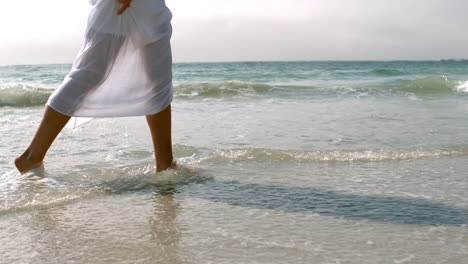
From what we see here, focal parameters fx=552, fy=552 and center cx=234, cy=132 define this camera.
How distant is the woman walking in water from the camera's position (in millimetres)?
3039

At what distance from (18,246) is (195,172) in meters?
1.43

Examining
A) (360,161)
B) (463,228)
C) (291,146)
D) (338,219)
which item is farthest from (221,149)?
(463,228)

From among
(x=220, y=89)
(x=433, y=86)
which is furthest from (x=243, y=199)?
(x=433, y=86)

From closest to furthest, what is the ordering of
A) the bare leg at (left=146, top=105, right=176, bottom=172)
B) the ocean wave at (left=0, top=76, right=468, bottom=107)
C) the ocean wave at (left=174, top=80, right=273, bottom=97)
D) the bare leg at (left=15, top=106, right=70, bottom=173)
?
the bare leg at (left=15, top=106, right=70, bottom=173), the bare leg at (left=146, top=105, right=176, bottom=172), the ocean wave at (left=0, top=76, right=468, bottom=107), the ocean wave at (left=174, top=80, right=273, bottom=97)

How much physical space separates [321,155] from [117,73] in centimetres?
153

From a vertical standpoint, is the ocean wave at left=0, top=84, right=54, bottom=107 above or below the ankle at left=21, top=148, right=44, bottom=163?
below

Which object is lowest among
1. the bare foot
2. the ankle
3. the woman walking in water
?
the bare foot

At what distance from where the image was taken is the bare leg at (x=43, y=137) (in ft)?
10.3

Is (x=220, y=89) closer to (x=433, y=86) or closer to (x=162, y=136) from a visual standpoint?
(x=433, y=86)

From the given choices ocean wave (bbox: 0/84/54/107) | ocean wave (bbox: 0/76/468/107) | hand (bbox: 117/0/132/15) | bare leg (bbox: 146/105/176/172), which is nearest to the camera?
hand (bbox: 117/0/132/15)

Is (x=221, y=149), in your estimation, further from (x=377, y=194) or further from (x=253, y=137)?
(x=377, y=194)

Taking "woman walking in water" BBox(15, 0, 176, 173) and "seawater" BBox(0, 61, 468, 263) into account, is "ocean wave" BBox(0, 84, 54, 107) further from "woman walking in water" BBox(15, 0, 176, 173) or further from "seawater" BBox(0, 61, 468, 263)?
"woman walking in water" BBox(15, 0, 176, 173)

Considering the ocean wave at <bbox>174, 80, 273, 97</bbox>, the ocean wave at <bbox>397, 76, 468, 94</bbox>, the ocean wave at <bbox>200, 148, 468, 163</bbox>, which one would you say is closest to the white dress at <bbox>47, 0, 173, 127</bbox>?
the ocean wave at <bbox>200, 148, 468, 163</bbox>

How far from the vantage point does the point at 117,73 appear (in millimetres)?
3180
